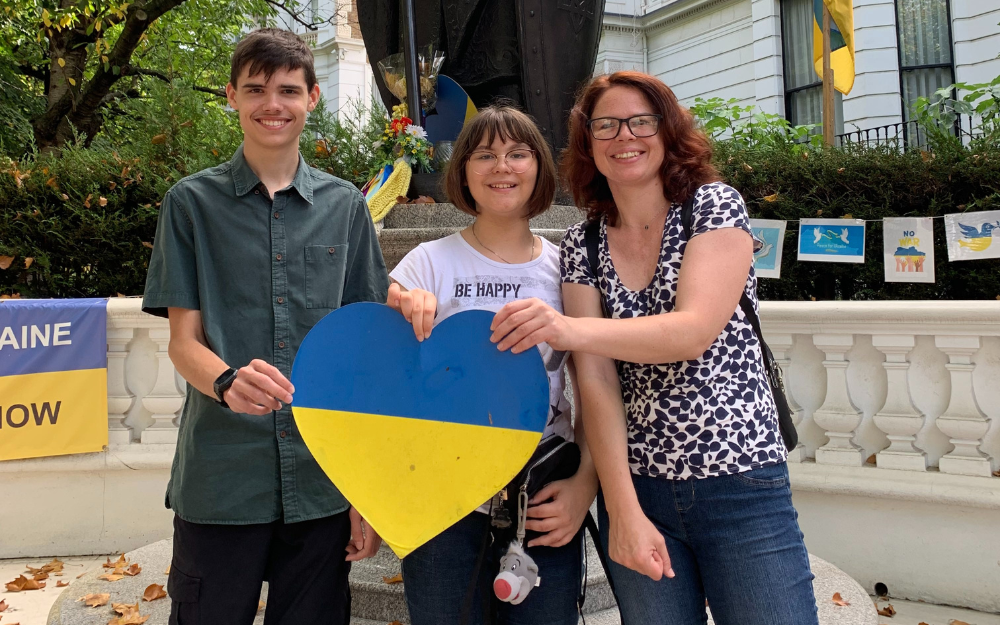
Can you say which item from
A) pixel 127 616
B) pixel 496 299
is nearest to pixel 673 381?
pixel 496 299

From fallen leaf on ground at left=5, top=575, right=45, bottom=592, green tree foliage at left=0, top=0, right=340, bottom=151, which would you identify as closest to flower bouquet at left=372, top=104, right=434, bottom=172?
fallen leaf on ground at left=5, top=575, right=45, bottom=592

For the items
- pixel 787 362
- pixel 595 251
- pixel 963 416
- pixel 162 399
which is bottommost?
pixel 963 416

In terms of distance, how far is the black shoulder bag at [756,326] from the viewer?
1.45m

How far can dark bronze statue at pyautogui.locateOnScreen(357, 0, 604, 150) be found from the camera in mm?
3479

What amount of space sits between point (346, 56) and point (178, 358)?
19.9 m

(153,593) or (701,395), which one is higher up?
(701,395)

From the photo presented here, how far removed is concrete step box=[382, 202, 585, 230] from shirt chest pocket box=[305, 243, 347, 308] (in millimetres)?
1439

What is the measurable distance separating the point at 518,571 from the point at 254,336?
76 cm

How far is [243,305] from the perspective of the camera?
1.65 meters

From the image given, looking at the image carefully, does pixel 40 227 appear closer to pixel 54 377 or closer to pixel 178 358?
pixel 54 377

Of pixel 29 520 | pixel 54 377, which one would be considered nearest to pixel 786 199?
pixel 54 377

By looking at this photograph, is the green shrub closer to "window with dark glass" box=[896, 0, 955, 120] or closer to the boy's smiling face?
the boy's smiling face

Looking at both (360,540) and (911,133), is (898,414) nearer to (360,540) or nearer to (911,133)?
(360,540)

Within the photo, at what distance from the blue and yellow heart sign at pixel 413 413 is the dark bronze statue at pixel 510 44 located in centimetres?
234
